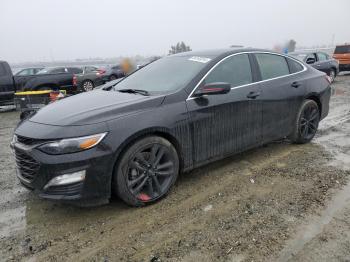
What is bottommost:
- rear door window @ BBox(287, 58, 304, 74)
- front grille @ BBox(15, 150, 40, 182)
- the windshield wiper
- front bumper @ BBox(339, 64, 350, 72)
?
front bumper @ BBox(339, 64, 350, 72)

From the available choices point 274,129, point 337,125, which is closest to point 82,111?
point 274,129

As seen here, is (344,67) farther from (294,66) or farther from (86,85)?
(294,66)

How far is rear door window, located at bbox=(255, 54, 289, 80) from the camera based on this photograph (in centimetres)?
452

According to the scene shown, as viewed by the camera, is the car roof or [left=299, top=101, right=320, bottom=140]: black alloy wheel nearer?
the car roof

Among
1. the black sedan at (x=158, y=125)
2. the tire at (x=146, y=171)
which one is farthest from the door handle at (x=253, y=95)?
the tire at (x=146, y=171)

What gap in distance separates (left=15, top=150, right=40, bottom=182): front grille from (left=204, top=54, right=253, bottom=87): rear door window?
2.07m

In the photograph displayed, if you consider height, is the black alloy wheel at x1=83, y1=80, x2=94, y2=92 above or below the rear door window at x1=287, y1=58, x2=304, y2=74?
below

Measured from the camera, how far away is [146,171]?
3.38 metres

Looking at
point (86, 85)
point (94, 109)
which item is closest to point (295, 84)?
point (94, 109)

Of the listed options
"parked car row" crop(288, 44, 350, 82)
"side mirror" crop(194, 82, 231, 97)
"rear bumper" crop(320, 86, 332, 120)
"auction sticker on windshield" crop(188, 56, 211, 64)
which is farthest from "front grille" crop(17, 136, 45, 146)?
"parked car row" crop(288, 44, 350, 82)

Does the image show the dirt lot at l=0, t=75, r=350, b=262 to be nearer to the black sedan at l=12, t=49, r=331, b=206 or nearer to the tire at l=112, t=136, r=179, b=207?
the tire at l=112, t=136, r=179, b=207

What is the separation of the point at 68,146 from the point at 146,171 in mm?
862

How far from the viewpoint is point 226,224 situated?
304 cm

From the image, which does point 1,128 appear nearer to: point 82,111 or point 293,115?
point 82,111
